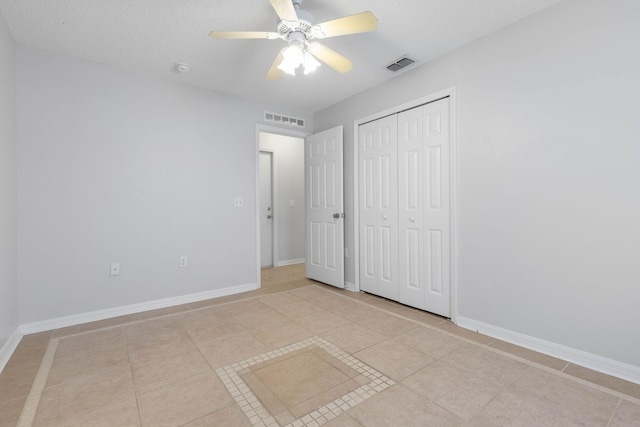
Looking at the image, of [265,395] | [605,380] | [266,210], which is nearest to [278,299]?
[265,395]

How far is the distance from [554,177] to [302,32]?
202 cm

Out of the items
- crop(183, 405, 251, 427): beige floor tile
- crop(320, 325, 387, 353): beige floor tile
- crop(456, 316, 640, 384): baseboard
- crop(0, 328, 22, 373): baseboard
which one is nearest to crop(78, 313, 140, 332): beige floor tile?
crop(0, 328, 22, 373): baseboard

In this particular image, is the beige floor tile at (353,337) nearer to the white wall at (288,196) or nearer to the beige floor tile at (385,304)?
the beige floor tile at (385,304)

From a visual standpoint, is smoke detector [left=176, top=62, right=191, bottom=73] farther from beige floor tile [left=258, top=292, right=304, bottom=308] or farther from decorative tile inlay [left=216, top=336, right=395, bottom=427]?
decorative tile inlay [left=216, top=336, right=395, bottom=427]

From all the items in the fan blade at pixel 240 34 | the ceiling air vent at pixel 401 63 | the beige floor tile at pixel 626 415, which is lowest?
the beige floor tile at pixel 626 415

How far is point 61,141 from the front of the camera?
264cm

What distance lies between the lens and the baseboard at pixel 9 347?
1.99 meters

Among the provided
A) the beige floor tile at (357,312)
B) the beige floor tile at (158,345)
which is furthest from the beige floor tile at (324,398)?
the beige floor tile at (158,345)

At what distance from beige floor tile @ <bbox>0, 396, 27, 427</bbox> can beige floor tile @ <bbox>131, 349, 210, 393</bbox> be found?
51 centimetres

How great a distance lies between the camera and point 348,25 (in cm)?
181

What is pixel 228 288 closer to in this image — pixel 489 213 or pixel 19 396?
pixel 19 396

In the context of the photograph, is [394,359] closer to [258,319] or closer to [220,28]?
[258,319]

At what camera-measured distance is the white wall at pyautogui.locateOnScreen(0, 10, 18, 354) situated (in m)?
2.09

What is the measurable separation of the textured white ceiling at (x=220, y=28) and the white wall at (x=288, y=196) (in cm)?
228
